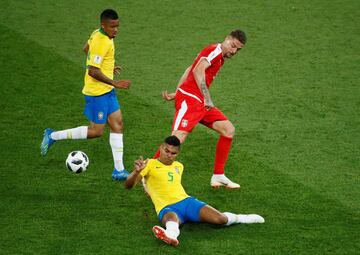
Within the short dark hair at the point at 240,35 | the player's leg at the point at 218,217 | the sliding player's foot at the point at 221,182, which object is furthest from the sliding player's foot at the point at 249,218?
the short dark hair at the point at 240,35

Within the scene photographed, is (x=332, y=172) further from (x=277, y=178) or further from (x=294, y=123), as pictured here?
(x=294, y=123)

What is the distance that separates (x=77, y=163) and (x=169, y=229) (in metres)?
1.72

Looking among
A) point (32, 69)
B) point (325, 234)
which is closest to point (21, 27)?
point (32, 69)

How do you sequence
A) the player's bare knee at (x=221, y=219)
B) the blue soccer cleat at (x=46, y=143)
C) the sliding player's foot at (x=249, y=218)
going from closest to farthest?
the player's bare knee at (x=221, y=219) < the sliding player's foot at (x=249, y=218) < the blue soccer cleat at (x=46, y=143)

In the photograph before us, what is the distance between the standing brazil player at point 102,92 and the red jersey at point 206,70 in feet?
2.91

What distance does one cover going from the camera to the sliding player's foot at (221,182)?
928cm

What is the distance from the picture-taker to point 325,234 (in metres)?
8.10

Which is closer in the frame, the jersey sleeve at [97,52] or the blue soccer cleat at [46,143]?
the jersey sleeve at [97,52]

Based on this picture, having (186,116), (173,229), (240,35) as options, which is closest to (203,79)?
(186,116)

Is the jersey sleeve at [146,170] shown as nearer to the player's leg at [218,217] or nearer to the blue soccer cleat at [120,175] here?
the player's leg at [218,217]

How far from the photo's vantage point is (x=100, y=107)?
9.32 metres

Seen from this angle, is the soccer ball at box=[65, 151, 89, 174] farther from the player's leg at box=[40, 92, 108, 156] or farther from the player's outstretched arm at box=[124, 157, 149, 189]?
the player's outstretched arm at box=[124, 157, 149, 189]

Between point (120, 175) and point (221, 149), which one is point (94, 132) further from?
point (221, 149)

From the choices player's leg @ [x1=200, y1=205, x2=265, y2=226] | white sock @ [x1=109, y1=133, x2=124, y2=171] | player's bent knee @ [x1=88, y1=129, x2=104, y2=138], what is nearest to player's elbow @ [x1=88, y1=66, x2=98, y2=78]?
player's bent knee @ [x1=88, y1=129, x2=104, y2=138]
